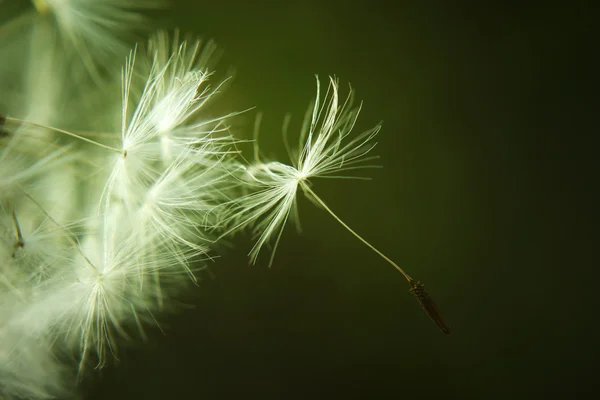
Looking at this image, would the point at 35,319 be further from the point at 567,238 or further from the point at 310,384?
the point at 567,238

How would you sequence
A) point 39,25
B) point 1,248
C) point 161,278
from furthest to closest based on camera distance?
point 161,278
point 39,25
point 1,248

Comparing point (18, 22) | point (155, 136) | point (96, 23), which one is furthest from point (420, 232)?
point (18, 22)

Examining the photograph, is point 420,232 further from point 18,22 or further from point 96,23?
point 18,22

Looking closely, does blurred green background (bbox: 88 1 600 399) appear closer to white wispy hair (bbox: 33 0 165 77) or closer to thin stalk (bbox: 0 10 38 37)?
white wispy hair (bbox: 33 0 165 77)

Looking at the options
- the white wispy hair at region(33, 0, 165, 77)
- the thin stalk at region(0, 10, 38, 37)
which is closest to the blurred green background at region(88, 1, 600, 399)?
the white wispy hair at region(33, 0, 165, 77)

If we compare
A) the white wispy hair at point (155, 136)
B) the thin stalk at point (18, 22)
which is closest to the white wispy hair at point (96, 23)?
the thin stalk at point (18, 22)

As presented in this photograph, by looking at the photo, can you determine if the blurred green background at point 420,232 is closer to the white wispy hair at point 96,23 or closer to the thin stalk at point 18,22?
the white wispy hair at point 96,23

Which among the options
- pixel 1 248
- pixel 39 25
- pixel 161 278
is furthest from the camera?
pixel 161 278

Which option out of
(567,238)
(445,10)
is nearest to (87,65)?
(445,10)
